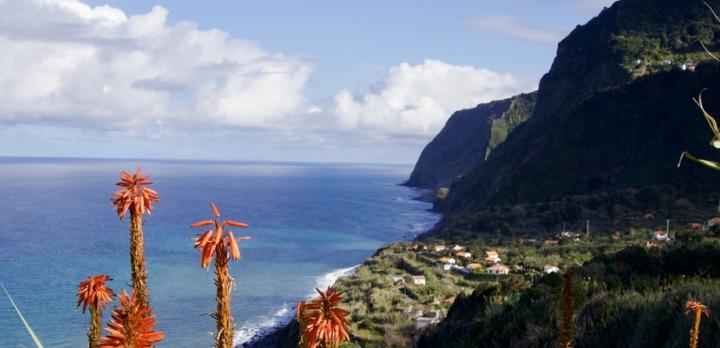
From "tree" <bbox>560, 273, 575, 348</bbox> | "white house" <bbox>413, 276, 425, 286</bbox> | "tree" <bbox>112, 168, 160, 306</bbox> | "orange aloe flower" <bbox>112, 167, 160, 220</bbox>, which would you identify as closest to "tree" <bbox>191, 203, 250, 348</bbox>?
"tree" <bbox>112, 168, 160, 306</bbox>

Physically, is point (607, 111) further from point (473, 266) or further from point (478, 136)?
point (478, 136)

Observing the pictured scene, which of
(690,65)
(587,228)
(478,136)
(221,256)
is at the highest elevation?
(690,65)

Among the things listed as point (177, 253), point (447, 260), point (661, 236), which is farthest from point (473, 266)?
point (177, 253)

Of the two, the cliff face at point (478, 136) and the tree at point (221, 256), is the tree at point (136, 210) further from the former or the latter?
the cliff face at point (478, 136)

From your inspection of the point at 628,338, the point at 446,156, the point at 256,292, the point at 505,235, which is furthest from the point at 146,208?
the point at 446,156

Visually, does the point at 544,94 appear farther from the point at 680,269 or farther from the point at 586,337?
the point at 586,337

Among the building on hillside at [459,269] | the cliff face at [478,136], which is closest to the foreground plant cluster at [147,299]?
the building on hillside at [459,269]
